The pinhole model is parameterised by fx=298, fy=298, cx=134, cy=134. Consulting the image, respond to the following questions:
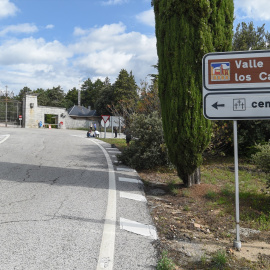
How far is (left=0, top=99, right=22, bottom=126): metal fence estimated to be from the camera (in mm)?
41125

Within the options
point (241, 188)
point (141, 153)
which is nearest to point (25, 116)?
point (141, 153)

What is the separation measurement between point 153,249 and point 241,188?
474 centimetres

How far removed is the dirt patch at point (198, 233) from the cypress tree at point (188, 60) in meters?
0.99

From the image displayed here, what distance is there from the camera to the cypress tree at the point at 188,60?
661 centimetres

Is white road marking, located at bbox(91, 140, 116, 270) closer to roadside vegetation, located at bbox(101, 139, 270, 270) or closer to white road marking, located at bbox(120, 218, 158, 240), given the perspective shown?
white road marking, located at bbox(120, 218, 158, 240)

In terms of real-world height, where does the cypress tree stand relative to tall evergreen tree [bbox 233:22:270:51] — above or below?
below

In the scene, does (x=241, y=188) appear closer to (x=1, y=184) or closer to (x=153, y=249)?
(x=153, y=249)

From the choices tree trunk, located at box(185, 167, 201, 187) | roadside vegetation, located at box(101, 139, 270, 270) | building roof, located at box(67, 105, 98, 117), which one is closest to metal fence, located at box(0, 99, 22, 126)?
building roof, located at box(67, 105, 98, 117)

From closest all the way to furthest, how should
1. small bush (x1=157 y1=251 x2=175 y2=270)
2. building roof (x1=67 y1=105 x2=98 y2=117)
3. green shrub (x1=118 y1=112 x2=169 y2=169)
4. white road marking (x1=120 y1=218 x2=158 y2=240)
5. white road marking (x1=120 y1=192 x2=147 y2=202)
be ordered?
small bush (x1=157 y1=251 x2=175 y2=270) → white road marking (x1=120 y1=218 x2=158 y2=240) → white road marking (x1=120 y1=192 x2=147 y2=202) → green shrub (x1=118 y1=112 x2=169 y2=169) → building roof (x1=67 y1=105 x2=98 y2=117)

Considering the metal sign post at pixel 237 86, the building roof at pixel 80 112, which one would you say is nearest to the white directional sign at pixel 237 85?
the metal sign post at pixel 237 86

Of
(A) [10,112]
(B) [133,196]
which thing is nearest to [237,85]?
(B) [133,196]

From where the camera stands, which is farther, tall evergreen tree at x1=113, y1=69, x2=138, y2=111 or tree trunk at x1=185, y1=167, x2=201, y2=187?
tall evergreen tree at x1=113, y1=69, x2=138, y2=111

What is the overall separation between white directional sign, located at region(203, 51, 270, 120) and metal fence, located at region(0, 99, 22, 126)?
4046cm

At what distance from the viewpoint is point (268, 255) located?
380 centimetres
